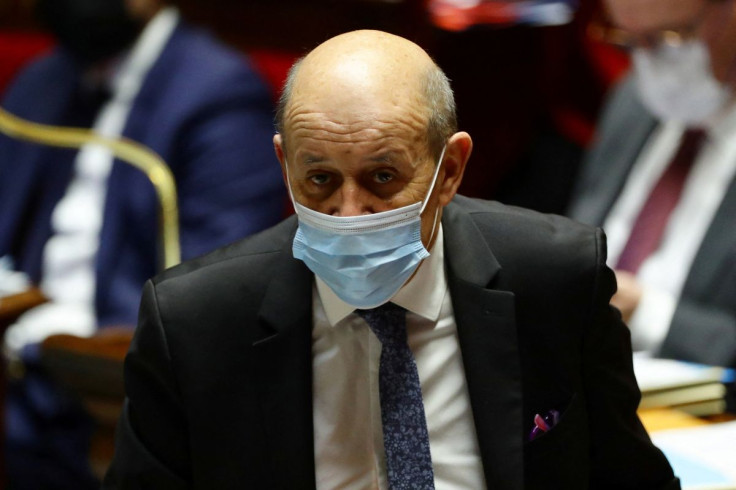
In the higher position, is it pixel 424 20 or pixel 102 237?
pixel 424 20

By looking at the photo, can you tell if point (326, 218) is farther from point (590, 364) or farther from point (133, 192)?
point (133, 192)

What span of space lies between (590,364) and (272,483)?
1.53 ft

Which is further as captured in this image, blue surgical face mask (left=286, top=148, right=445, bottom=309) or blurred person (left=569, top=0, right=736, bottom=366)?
blurred person (left=569, top=0, right=736, bottom=366)

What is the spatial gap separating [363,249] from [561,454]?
0.40 m

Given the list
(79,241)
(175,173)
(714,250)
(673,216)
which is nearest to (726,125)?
(673,216)

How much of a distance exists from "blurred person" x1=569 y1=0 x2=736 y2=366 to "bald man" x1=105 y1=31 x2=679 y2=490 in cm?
91

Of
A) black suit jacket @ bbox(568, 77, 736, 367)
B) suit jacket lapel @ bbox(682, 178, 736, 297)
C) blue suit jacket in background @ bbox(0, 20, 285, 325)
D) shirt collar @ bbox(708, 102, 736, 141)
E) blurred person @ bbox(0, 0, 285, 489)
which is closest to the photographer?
black suit jacket @ bbox(568, 77, 736, 367)

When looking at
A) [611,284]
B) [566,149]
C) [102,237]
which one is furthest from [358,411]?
[566,149]

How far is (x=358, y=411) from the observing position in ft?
5.34

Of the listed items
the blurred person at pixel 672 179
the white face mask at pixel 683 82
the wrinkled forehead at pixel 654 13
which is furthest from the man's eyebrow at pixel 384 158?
the white face mask at pixel 683 82

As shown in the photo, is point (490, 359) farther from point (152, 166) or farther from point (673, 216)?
point (152, 166)

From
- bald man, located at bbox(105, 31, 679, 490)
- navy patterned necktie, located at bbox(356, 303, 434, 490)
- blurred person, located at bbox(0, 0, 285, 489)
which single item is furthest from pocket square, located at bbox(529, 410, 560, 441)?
blurred person, located at bbox(0, 0, 285, 489)

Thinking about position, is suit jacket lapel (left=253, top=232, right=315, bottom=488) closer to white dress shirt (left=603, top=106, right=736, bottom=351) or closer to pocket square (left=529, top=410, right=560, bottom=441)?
pocket square (left=529, top=410, right=560, bottom=441)

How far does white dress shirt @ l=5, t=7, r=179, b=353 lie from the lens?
2953 mm
